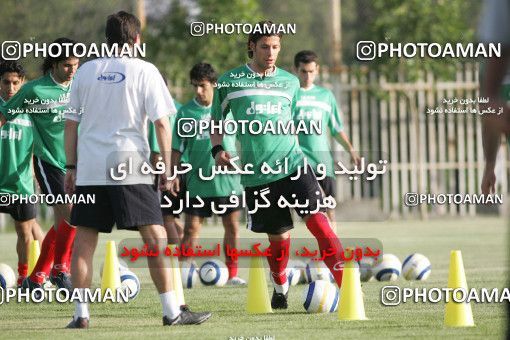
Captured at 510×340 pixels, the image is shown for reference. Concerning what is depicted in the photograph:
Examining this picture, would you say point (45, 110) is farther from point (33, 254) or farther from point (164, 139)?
point (164, 139)

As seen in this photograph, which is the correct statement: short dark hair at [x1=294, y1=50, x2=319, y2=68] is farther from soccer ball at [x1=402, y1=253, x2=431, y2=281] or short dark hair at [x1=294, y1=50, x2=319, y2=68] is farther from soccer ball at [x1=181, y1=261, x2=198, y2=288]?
soccer ball at [x1=181, y1=261, x2=198, y2=288]

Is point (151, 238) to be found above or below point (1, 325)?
above

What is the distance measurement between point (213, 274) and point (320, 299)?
2.89 m

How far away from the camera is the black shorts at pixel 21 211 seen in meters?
11.8

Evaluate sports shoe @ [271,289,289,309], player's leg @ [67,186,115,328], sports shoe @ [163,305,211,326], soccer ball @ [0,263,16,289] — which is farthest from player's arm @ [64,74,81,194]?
soccer ball @ [0,263,16,289]

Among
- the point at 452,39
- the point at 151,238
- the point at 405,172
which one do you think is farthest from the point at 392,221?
the point at 151,238

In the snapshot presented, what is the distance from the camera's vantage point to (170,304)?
812 cm

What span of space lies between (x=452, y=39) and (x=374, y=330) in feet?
55.5

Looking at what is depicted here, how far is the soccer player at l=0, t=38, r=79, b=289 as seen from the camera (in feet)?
34.8

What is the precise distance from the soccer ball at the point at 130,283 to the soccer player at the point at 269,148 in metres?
1.48

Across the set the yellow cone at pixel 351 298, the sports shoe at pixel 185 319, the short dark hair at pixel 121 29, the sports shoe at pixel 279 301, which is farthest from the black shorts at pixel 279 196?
the short dark hair at pixel 121 29

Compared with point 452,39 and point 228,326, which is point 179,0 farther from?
point 228,326

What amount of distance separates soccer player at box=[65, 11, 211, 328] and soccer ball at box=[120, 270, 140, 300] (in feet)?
7.55

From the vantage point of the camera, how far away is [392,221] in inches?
985
